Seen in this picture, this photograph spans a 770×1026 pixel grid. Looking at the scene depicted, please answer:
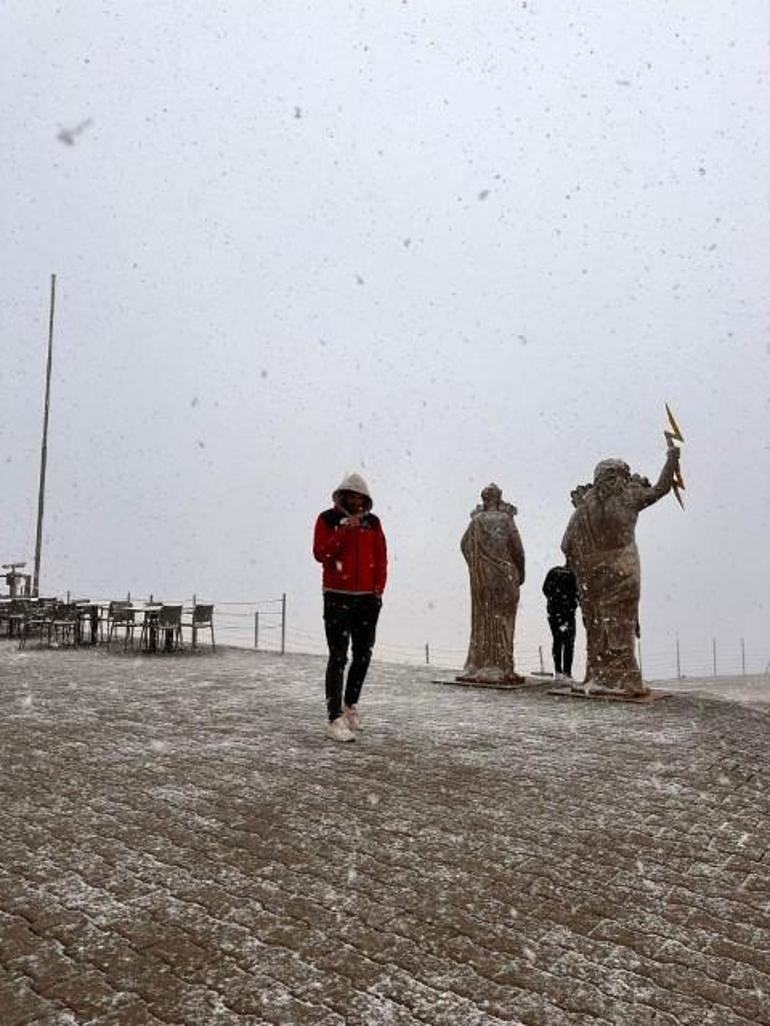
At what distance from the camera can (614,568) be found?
8.84 m

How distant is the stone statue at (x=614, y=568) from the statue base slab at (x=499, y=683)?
1.06 meters

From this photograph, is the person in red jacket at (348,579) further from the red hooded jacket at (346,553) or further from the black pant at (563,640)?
the black pant at (563,640)

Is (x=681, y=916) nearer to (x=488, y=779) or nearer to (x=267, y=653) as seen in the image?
(x=488, y=779)

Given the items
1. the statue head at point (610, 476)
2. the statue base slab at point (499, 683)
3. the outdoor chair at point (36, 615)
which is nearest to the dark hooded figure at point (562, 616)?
the statue base slab at point (499, 683)

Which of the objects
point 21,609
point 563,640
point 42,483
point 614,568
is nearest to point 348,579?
point 614,568

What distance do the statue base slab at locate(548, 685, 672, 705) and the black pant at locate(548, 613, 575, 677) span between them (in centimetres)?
157

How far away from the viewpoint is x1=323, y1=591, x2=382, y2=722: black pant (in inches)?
233

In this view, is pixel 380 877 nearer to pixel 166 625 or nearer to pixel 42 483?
pixel 166 625

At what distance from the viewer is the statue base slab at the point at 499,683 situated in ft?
31.8

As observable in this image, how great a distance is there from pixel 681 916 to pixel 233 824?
211 cm

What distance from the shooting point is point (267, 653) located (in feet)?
49.2

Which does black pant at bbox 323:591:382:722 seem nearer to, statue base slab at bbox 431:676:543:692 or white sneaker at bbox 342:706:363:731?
white sneaker at bbox 342:706:363:731

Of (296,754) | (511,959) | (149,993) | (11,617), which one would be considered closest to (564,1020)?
(511,959)

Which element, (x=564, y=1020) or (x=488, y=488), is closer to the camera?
(x=564, y=1020)
